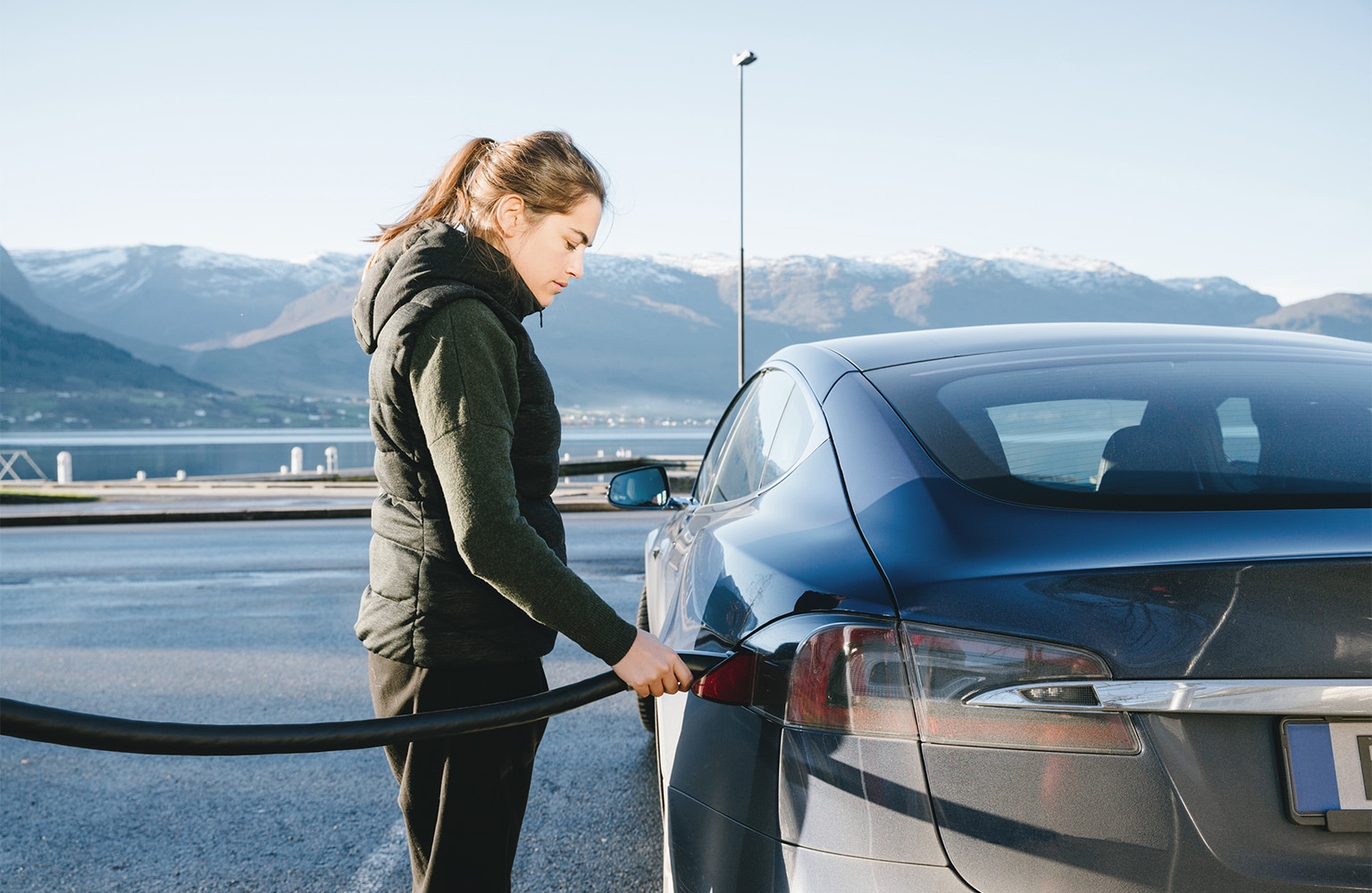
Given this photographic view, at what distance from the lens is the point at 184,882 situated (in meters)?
3.05

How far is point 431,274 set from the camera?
1.64m

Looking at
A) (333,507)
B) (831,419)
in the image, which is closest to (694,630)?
(831,419)

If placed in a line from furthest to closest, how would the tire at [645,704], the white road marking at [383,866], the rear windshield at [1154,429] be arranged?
1. the tire at [645,704]
2. the white road marking at [383,866]
3. the rear windshield at [1154,429]

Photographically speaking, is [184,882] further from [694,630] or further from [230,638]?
[230,638]

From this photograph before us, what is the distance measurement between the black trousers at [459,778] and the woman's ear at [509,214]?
75cm

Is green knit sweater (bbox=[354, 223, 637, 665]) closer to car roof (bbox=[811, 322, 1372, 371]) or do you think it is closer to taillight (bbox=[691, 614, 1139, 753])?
taillight (bbox=[691, 614, 1139, 753])

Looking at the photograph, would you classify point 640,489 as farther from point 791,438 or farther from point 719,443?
point 791,438

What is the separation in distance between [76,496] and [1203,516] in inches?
819

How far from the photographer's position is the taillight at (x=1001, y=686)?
125 cm

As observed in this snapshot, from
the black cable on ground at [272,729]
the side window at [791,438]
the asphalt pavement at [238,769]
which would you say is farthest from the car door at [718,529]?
the asphalt pavement at [238,769]

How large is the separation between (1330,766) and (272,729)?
1483 millimetres

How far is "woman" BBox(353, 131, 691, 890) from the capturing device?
5.08 feet

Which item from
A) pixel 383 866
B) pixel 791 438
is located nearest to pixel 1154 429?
pixel 791 438

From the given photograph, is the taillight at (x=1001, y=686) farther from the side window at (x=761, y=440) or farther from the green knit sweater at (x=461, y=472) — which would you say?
the side window at (x=761, y=440)
